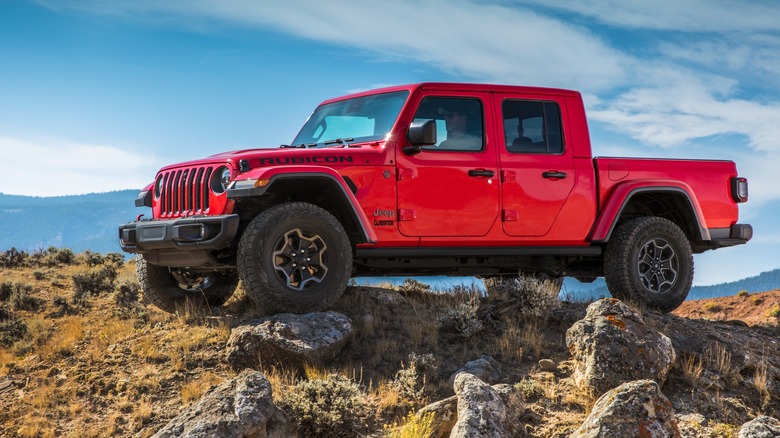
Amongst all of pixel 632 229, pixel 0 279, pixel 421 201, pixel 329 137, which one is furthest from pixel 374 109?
pixel 0 279

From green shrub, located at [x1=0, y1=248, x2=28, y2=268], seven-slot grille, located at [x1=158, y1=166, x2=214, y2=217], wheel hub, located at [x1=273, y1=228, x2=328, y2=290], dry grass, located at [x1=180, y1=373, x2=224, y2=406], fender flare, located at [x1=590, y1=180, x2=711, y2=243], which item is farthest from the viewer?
green shrub, located at [x1=0, y1=248, x2=28, y2=268]

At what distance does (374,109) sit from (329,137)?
605mm

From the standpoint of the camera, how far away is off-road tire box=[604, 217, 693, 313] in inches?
386

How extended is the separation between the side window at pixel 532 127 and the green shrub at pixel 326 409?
351 cm

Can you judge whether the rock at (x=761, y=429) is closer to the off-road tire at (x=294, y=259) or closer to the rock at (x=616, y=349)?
the rock at (x=616, y=349)

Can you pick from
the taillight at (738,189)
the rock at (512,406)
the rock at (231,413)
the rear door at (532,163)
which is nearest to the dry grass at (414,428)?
the rock at (512,406)

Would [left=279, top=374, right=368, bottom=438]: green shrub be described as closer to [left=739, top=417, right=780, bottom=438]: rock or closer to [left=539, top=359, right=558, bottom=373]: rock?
[left=539, top=359, right=558, bottom=373]: rock

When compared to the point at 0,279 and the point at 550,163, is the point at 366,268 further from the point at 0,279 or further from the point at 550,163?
the point at 0,279

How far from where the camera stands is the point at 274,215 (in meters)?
7.79

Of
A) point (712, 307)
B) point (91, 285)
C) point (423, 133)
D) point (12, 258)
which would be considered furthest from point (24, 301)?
point (712, 307)

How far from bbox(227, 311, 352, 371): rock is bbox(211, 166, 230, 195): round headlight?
1348mm

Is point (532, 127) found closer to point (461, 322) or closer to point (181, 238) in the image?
point (461, 322)

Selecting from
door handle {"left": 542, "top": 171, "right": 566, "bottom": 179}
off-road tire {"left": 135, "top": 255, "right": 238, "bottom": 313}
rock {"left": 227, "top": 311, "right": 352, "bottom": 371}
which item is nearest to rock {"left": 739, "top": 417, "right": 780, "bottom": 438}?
rock {"left": 227, "top": 311, "right": 352, "bottom": 371}

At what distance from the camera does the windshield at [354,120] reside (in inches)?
343
